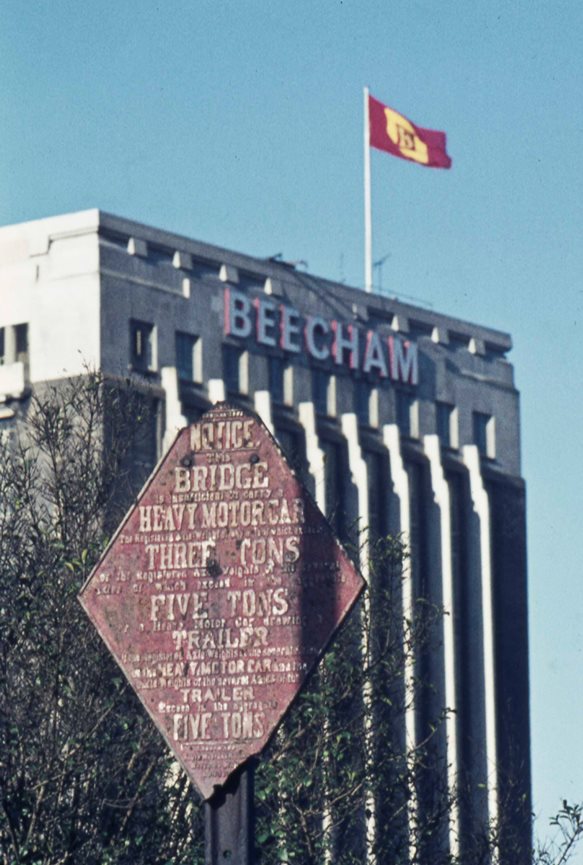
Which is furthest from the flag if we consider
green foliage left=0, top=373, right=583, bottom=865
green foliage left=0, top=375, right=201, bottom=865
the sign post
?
the sign post

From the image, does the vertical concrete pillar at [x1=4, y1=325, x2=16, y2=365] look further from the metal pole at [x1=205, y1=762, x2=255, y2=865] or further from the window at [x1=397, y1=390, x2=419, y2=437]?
the metal pole at [x1=205, y1=762, x2=255, y2=865]

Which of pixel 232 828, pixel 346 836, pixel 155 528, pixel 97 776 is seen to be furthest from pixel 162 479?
pixel 346 836

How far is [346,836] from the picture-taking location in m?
30.1

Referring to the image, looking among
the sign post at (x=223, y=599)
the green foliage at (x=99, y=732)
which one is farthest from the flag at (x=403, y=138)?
the sign post at (x=223, y=599)

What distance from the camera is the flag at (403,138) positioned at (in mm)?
88812

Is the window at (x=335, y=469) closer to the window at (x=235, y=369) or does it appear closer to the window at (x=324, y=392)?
the window at (x=324, y=392)

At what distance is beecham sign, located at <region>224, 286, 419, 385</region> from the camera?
294ft

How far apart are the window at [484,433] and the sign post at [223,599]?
87.3 m

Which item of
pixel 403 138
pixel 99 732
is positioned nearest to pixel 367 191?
pixel 403 138

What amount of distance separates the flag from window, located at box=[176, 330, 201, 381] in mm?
9569

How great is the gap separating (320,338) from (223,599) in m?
80.5

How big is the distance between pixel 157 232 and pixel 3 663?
206 ft

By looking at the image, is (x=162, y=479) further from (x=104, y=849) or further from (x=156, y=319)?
(x=156, y=319)

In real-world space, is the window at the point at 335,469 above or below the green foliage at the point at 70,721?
above
